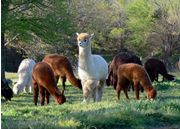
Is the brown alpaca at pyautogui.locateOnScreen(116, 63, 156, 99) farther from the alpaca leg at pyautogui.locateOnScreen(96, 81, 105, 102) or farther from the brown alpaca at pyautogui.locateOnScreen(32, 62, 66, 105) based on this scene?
the brown alpaca at pyautogui.locateOnScreen(32, 62, 66, 105)

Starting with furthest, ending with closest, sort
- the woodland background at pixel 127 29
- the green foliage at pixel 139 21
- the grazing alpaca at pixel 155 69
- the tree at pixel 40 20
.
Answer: the green foliage at pixel 139 21
the woodland background at pixel 127 29
the tree at pixel 40 20
the grazing alpaca at pixel 155 69

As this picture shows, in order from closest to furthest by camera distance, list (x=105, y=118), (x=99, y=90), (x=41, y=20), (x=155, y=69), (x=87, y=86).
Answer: (x=105, y=118), (x=87, y=86), (x=99, y=90), (x=155, y=69), (x=41, y=20)

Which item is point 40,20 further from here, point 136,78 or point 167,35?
point 167,35

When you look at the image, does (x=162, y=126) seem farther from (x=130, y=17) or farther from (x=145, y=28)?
(x=130, y=17)

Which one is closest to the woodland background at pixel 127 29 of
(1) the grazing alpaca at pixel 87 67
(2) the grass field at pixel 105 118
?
(1) the grazing alpaca at pixel 87 67

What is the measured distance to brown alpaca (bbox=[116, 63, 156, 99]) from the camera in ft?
47.1

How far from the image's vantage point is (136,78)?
1471 centimetres

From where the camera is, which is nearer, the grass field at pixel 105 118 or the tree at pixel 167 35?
the grass field at pixel 105 118

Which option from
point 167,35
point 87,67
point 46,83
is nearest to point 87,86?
Answer: point 87,67

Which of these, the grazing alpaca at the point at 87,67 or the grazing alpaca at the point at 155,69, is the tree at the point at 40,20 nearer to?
the grazing alpaca at the point at 155,69

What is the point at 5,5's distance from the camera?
24.8 metres

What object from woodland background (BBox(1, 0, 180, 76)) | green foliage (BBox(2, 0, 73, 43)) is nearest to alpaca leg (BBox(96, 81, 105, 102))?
green foliage (BBox(2, 0, 73, 43))

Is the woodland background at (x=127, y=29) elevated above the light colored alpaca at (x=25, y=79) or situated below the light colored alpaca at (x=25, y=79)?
above

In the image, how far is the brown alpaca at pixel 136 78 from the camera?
14.4m
